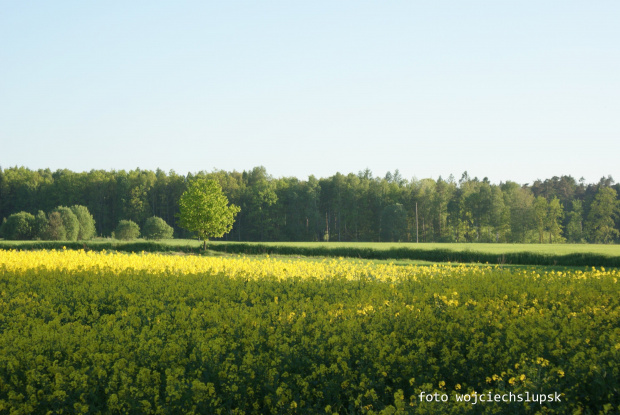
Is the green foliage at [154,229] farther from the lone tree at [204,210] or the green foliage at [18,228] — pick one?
the lone tree at [204,210]

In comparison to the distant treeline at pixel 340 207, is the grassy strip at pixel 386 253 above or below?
below

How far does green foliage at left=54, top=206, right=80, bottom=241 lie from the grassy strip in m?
15.9

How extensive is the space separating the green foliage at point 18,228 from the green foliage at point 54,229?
9.66 feet

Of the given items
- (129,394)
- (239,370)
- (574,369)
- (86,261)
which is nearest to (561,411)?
(574,369)

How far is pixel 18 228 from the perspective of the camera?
179 feet

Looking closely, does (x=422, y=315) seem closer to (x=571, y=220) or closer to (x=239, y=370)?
(x=239, y=370)

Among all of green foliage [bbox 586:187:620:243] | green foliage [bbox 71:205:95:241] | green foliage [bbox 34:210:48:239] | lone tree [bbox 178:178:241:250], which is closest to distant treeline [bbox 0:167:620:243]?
green foliage [bbox 586:187:620:243]

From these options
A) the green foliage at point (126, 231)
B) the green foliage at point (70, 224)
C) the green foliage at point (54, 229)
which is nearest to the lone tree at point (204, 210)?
the green foliage at point (126, 231)

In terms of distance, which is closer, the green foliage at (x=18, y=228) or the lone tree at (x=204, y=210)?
the lone tree at (x=204, y=210)

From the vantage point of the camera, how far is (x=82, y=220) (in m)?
58.8

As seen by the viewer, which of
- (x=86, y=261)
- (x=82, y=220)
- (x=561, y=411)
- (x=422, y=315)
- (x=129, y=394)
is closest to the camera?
(x=561, y=411)

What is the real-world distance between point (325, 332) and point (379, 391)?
Answer: 1.07m

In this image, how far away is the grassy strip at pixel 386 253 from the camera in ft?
99.6

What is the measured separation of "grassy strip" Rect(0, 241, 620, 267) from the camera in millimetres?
30359
